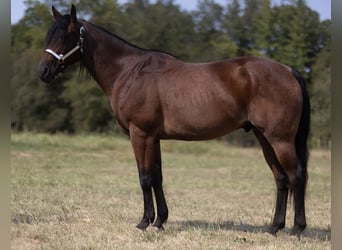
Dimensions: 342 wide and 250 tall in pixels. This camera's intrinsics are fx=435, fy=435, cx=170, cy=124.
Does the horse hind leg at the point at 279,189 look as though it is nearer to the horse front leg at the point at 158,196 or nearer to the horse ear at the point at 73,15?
the horse front leg at the point at 158,196

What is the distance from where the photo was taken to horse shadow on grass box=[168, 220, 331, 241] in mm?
5176

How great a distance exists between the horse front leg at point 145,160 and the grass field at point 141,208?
0.82 ft

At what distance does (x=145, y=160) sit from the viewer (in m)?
4.99

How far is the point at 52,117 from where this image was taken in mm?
27156

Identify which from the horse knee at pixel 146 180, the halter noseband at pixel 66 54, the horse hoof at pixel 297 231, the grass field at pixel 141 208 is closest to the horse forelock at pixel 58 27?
the halter noseband at pixel 66 54

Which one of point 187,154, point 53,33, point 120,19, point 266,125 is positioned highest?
point 120,19

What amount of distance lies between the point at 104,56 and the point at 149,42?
21.8 metres

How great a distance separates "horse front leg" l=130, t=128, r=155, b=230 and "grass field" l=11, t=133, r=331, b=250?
25 centimetres

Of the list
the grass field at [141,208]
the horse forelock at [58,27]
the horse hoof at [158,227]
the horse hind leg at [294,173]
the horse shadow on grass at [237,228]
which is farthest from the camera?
the horse shadow on grass at [237,228]

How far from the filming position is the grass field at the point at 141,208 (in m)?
4.55

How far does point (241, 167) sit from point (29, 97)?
1289 cm

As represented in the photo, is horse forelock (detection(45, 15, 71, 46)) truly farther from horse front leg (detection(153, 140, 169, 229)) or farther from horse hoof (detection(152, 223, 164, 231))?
horse hoof (detection(152, 223, 164, 231))

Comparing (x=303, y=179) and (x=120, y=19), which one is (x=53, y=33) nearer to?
(x=303, y=179)

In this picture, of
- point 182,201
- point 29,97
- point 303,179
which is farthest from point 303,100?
point 29,97
